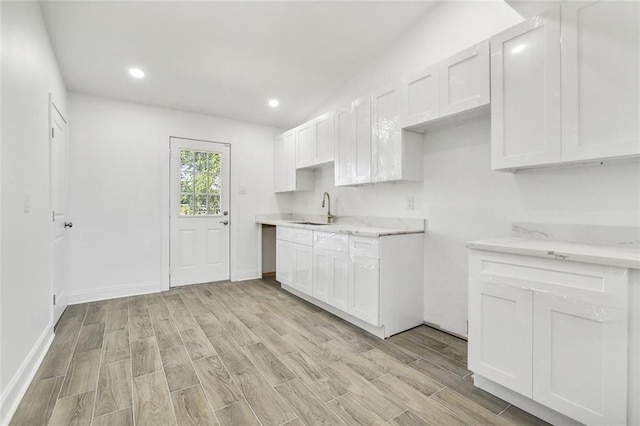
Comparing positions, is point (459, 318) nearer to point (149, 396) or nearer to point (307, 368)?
point (307, 368)

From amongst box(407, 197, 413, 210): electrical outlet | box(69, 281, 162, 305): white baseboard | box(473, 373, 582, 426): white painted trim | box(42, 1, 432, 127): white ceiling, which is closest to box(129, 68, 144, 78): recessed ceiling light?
box(42, 1, 432, 127): white ceiling

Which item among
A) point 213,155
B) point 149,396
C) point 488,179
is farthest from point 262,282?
point 488,179

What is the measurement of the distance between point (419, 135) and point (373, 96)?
1.97 feet

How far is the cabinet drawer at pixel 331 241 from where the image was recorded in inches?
114

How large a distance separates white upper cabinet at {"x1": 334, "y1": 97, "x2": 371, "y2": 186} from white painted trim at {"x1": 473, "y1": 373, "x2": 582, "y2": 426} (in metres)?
1.90

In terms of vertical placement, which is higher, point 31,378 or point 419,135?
point 419,135

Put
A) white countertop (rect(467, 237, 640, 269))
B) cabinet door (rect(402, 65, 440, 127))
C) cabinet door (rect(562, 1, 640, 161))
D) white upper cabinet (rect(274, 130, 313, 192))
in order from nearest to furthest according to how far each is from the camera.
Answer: white countertop (rect(467, 237, 640, 269)) < cabinet door (rect(562, 1, 640, 161)) < cabinet door (rect(402, 65, 440, 127)) < white upper cabinet (rect(274, 130, 313, 192))

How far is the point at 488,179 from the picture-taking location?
233 cm

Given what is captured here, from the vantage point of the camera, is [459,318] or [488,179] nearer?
[488,179]

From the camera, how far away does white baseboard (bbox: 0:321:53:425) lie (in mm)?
1543

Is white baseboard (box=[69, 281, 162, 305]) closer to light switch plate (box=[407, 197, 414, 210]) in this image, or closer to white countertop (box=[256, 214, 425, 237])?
white countertop (box=[256, 214, 425, 237])

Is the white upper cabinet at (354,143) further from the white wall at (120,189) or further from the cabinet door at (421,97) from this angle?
the white wall at (120,189)

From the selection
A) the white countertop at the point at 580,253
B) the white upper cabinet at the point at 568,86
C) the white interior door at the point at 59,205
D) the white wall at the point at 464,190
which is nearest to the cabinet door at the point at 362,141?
the white wall at the point at 464,190

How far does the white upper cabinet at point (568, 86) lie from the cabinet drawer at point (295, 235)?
6.72ft
